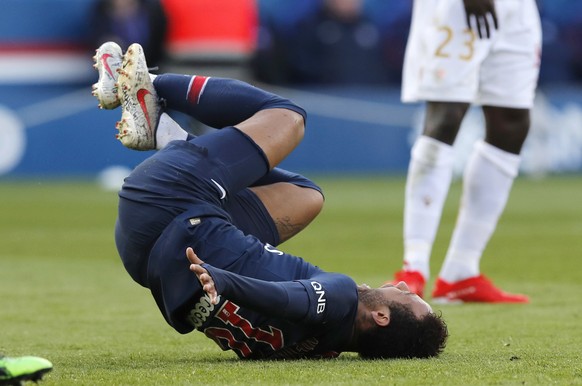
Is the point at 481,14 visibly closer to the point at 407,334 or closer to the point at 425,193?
the point at 425,193

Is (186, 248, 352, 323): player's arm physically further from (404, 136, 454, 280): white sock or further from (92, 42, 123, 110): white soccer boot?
(404, 136, 454, 280): white sock

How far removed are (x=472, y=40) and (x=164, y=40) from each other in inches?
462

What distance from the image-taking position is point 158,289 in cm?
473

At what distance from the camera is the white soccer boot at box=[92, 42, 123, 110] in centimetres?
527

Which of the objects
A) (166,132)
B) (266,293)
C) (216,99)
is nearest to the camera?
(266,293)

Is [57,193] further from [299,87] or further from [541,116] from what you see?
[541,116]

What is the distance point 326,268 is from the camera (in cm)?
849

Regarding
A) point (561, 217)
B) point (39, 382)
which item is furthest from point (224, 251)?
point (561, 217)

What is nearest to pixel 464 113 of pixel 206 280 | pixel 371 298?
pixel 371 298

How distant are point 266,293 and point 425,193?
258 cm

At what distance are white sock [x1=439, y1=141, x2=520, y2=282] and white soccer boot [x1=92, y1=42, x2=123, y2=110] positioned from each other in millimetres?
2382

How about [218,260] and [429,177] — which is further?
[429,177]

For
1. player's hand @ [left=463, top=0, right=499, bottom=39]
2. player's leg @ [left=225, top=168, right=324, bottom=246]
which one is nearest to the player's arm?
player's leg @ [left=225, top=168, right=324, bottom=246]

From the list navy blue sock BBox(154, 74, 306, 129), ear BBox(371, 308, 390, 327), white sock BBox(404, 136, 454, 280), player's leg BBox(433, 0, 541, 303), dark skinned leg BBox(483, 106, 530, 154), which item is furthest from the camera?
dark skinned leg BBox(483, 106, 530, 154)
